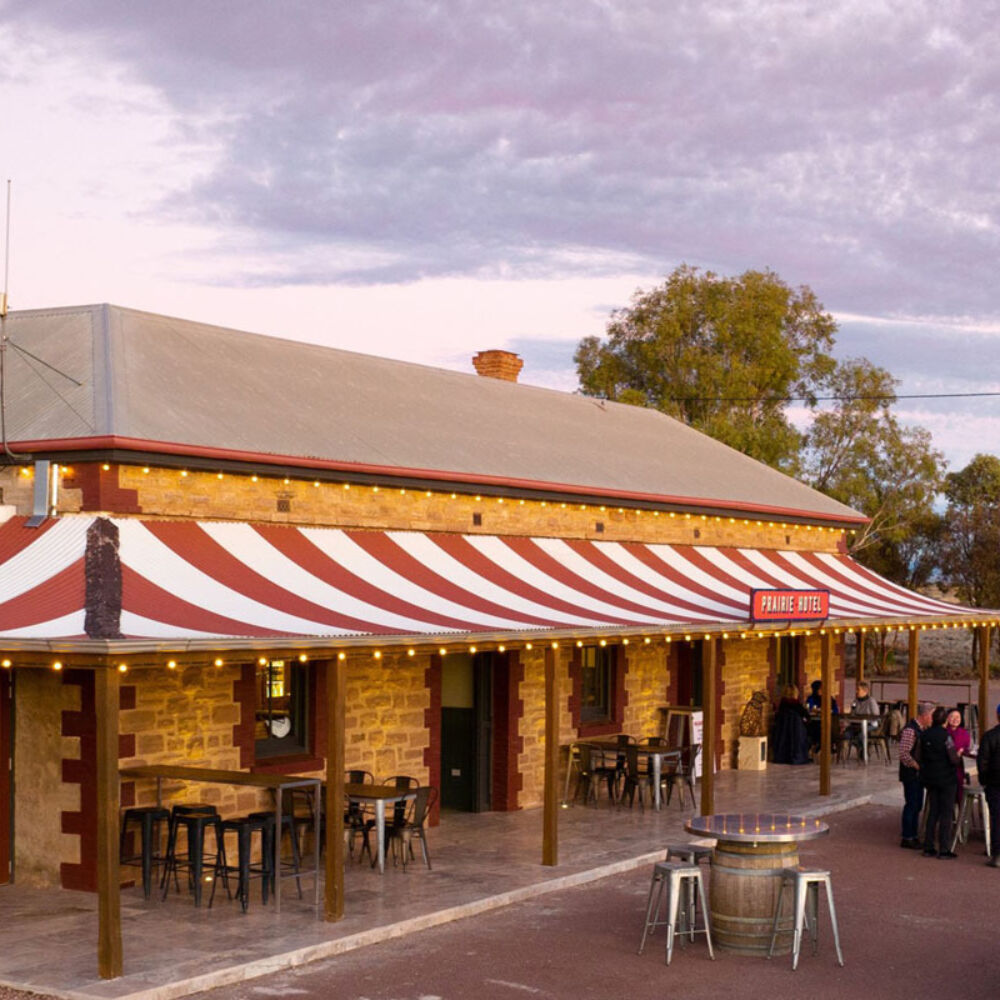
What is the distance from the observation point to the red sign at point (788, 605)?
51.2 ft

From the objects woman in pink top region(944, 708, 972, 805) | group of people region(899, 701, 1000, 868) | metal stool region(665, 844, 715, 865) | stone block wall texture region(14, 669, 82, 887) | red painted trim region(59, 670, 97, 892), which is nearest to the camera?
metal stool region(665, 844, 715, 865)

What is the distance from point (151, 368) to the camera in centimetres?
1370

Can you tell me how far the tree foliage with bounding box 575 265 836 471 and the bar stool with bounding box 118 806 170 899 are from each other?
31496 mm

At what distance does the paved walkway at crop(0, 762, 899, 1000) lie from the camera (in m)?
9.27

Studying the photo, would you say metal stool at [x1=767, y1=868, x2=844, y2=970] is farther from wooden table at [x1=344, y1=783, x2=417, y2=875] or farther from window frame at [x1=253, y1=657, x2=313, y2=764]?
window frame at [x1=253, y1=657, x2=313, y2=764]

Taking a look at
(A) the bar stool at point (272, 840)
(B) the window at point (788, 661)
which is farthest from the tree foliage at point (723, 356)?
(A) the bar stool at point (272, 840)

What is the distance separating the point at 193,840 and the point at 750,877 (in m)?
4.35

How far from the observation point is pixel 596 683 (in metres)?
18.4

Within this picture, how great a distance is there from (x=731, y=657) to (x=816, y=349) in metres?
26.1

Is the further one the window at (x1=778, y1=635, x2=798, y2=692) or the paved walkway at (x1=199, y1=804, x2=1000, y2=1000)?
the window at (x1=778, y1=635, x2=798, y2=692)

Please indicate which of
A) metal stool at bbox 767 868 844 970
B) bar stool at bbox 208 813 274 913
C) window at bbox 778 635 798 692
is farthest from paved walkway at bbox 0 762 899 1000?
window at bbox 778 635 798 692

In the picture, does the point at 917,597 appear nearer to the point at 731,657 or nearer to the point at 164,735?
the point at 731,657

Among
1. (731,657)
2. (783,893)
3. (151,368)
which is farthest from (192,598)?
(731,657)

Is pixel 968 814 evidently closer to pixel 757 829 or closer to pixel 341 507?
pixel 757 829
